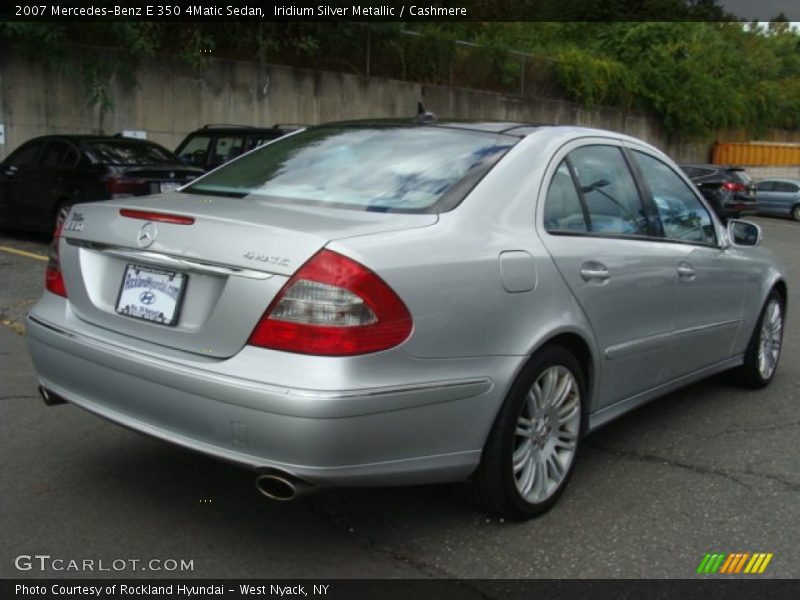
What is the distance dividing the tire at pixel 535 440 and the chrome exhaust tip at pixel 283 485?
754 millimetres

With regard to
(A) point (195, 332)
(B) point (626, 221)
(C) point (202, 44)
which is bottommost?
(A) point (195, 332)

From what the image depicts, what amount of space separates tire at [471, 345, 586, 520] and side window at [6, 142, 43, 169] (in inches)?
373

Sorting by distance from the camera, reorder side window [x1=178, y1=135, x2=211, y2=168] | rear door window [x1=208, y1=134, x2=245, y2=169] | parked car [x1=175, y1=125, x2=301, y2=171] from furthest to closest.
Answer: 1. side window [x1=178, y1=135, x2=211, y2=168]
2. rear door window [x1=208, y1=134, x2=245, y2=169]
3. parked car [x1=175, y1=125, x2=301, y2=171]

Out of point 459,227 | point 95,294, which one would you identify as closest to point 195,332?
point 95,294

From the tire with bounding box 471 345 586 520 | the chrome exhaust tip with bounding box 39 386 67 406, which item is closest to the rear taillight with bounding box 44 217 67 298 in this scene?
the chrome exhaust tip with bounding box 39 386 67 406

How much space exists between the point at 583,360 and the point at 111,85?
1515 cm

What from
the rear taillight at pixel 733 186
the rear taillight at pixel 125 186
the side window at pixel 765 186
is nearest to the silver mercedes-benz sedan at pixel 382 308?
the rear taillight at pixel 125 186

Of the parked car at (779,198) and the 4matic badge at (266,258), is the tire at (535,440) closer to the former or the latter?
the 4matic badge at (266,258)

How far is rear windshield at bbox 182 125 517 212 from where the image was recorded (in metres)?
3.35

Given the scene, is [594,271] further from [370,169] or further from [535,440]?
[370,169]

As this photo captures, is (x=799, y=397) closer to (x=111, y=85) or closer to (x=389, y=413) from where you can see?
(x=389, y=413)

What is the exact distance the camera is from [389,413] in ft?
9.11

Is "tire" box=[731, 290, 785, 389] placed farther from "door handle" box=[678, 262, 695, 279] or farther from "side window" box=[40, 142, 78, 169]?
"side window" box=[40, 142, 78, 169]

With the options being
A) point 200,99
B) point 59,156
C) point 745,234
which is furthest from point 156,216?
point 200,99
